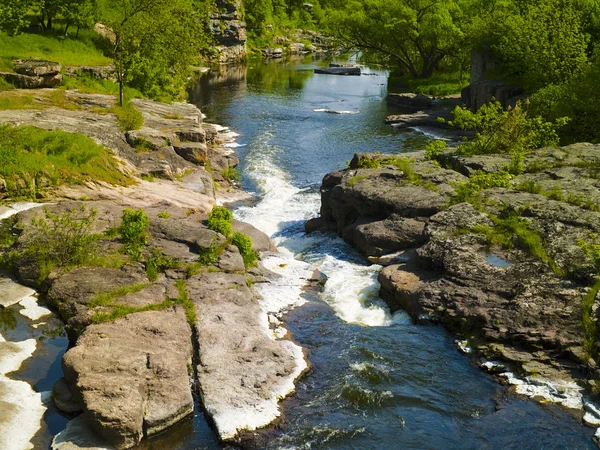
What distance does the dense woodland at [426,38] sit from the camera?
4131cm

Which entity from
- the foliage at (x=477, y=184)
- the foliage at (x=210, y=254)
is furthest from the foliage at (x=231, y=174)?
the foliage at (x=210, y=254)

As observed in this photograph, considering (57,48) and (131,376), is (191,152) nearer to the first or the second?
(131,376)

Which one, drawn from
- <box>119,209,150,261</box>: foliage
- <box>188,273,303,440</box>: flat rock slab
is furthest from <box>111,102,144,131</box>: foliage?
<box>188,273,303,440</box>: flat rock slab

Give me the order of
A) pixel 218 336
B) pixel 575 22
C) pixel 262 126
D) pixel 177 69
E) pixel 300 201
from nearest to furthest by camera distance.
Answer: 1. pixel 218 336
2. pixel 300 201
3. pixel 575 22
4. pixel 262 126
5. pixel 177 69

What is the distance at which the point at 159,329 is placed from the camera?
17609 millimetres

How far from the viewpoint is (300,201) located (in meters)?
35.3

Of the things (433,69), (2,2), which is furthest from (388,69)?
(2,2)

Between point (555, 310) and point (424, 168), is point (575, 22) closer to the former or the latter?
point (424, 168)

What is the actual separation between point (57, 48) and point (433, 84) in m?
38.5

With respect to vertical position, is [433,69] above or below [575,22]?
below

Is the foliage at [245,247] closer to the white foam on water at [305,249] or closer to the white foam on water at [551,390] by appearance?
→ the white foam on water at [305,249]

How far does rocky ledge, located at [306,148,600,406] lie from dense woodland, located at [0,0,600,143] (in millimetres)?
12530

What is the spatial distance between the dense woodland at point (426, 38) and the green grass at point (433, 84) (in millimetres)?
226

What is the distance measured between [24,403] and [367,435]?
7909 mm
